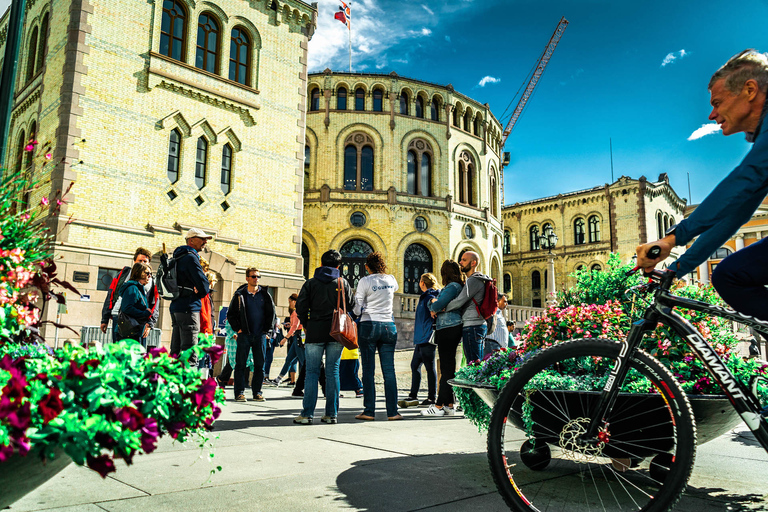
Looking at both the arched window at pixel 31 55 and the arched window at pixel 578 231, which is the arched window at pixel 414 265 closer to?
the arched window at pixel 31 55

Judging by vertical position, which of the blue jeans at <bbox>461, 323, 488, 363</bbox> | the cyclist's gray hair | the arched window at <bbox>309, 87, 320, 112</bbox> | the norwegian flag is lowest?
the blue jeans at <bbox>461, 323, 488, 363</bbox>

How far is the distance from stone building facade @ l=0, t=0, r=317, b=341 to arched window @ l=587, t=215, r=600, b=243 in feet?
113

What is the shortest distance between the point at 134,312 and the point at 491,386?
5241 mm

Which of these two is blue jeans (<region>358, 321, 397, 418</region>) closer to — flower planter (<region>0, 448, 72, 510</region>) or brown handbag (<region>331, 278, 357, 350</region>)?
brown handbag (<region>331, 278, 357, 350</region>)

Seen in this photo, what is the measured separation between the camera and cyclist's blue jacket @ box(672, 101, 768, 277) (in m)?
2.33

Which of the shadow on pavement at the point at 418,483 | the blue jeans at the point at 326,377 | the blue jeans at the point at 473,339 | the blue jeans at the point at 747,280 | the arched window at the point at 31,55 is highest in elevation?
the arched window at the point at 31,55

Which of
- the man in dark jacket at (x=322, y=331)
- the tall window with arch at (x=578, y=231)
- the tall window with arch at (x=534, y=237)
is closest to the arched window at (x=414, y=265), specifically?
the tall window with arch at (x=534, y=237)

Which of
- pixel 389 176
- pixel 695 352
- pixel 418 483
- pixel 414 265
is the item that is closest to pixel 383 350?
pixel 418 483

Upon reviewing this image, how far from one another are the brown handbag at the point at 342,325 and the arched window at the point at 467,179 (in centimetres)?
2976

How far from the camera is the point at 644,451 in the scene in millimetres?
2566

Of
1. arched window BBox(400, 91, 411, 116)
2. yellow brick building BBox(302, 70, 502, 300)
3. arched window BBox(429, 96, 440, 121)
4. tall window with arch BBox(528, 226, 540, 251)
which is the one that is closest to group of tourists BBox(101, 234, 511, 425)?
yellow brick building BBox(302, 70, 502, 300)

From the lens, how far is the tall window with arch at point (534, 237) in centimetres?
5100

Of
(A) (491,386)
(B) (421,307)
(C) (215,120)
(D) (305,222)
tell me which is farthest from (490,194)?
(A) (491,386)

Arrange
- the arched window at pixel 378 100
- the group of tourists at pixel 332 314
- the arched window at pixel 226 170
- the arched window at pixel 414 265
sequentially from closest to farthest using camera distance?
1. the group of tourists at pixel 332 314
2. the arched window at pixel 226 170
3. the arched window at pixel 414 265
4. the arched window at pixel 378 100
